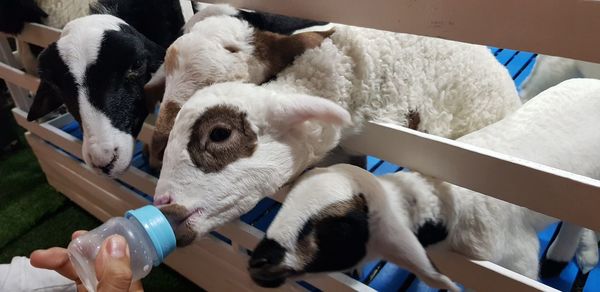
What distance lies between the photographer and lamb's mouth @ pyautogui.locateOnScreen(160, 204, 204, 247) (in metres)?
0.49

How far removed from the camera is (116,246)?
47cm

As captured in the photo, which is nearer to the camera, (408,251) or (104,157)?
(408,251)

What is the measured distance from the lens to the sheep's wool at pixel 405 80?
61cm

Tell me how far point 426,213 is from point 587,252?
1.55 feet

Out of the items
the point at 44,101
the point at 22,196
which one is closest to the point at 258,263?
the point at 44,101

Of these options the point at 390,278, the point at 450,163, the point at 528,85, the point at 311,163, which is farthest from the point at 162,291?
the point at 528,85

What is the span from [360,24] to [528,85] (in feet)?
2.10

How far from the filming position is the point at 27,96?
1.30m

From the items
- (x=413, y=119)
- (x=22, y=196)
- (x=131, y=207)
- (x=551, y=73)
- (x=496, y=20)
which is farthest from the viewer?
(x=22, y=196)

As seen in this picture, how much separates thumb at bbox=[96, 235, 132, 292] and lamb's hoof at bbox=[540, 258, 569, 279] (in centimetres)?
75

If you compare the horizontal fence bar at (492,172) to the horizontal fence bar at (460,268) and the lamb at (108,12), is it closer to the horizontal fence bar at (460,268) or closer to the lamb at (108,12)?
the horizontal fence bar at (460,268)

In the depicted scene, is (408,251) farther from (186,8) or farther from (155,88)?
(186,8)

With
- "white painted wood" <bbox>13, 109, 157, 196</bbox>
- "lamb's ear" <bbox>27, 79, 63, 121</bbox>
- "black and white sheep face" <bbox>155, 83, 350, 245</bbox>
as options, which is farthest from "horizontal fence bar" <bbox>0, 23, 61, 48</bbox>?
"black and white sheep face" <bbox>155, 83, 350, 245</bbox>

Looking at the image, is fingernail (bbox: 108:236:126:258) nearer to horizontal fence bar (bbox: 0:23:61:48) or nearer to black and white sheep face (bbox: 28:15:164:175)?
black and white sheep face (bbox: 28:15:164:175)
